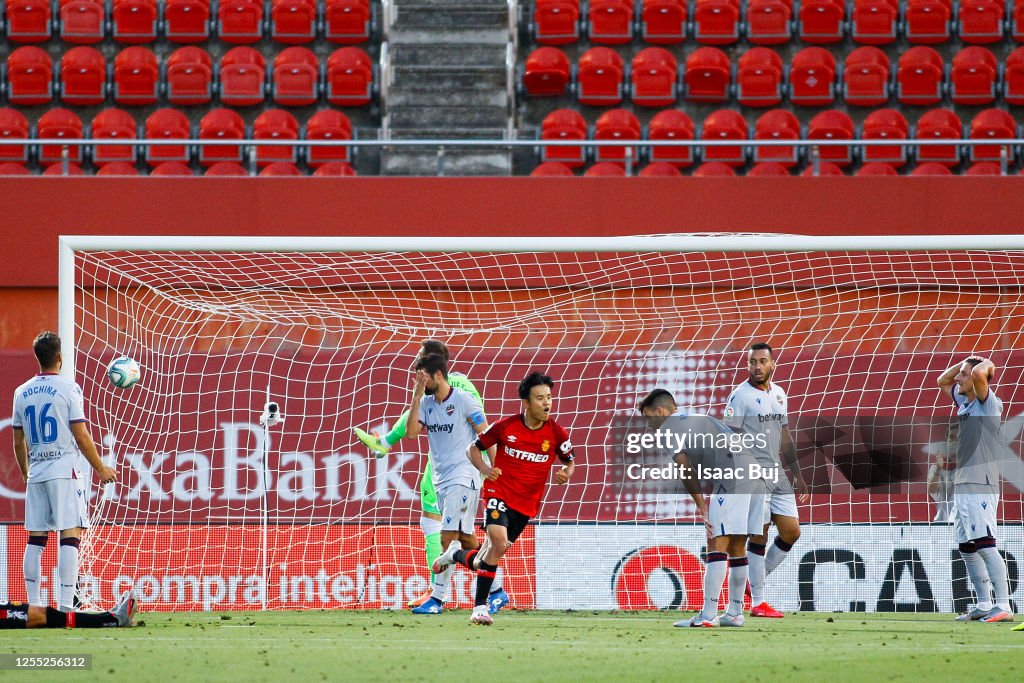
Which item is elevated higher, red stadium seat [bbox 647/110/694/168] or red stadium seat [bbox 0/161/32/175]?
red stadium seat [bbox 647/110/694/168]

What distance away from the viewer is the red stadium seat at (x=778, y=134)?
533 inches

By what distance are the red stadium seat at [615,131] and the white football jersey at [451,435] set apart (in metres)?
5.52

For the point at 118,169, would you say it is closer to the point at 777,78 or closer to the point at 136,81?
the point at 136,81

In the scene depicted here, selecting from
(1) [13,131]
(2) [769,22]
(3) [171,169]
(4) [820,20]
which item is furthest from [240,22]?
(4) [820,20]

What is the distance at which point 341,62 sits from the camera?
48.4 ft

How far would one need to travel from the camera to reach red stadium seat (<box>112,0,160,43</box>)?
49.9 feet

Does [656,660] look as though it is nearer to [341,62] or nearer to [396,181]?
[396,181]

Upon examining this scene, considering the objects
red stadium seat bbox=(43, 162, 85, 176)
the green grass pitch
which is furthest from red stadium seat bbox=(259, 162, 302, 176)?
the green grass pitch

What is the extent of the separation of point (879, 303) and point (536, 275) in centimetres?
286

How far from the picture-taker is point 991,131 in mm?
13797

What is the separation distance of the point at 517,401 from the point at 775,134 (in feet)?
14.9

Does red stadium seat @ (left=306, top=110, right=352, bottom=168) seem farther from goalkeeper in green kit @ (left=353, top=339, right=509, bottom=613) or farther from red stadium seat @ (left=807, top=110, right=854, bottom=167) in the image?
goalkeeper in green kit @ (left=353, top=339, right=509, bottom=613)

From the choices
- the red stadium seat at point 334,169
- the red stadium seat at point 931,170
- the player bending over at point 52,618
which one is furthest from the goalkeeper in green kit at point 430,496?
the red stadium seat at point 931,170

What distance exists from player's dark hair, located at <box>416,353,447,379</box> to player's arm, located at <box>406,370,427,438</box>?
0.05m
